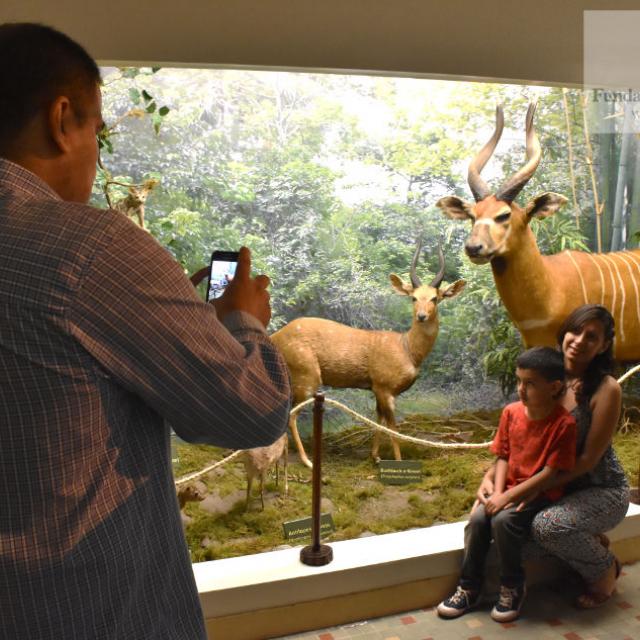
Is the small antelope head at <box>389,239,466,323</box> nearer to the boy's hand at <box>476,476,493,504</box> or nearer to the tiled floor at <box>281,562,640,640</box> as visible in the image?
the boy's hand at <box>476,476,493,504</box>

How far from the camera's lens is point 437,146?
3.48 metres

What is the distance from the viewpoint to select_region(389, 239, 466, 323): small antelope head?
3510mm

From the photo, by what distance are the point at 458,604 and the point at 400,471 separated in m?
0.68

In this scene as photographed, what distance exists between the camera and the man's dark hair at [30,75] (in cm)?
98

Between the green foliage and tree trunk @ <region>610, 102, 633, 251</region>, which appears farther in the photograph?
tree trunk @ <region>610, 102, 633, 251</region>

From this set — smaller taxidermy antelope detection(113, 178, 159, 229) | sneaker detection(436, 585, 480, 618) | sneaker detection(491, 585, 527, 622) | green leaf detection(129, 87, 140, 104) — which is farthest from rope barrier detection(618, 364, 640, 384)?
green leaf detection(129, 87, 140, 104)

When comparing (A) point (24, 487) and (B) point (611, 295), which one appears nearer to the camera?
(A) point (24, 487)

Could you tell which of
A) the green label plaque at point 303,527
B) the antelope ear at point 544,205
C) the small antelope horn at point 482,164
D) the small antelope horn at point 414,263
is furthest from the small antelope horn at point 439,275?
the green label plaque at point 303,527

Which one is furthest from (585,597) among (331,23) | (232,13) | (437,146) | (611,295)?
(232,13)

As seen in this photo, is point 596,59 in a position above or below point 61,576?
above

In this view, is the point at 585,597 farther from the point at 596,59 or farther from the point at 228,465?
the point at 596,59

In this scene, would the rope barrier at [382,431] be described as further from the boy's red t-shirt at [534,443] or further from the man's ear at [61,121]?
the man's ear at [61,121]

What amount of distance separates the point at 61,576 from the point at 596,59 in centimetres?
311

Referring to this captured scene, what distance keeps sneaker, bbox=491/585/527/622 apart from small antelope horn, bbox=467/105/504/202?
1823 mm
